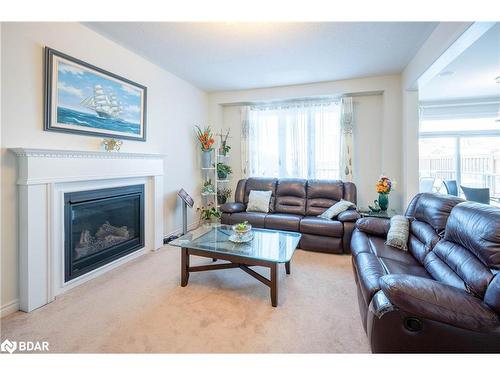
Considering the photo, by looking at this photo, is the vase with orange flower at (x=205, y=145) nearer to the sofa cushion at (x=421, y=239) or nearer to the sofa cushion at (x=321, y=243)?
the sofa cushion at (x=321, y=243)

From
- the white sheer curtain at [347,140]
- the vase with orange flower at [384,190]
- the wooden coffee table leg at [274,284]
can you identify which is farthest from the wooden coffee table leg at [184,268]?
the white sheer curtain at [347,140]

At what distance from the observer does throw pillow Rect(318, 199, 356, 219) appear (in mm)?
3467

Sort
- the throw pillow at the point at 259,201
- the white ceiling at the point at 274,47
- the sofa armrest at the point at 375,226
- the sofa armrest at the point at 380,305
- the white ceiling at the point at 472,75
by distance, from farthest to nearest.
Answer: the throw pillow at the point at 259,201, the white ceiling at the point at 472,75, the sofa armrest at the point at 375,226, the white ceiling at the point at 274,47, the sofa armrest at the point at 380,305

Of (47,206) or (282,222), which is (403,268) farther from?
(47,206)

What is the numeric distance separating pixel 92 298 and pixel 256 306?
59.3 inches

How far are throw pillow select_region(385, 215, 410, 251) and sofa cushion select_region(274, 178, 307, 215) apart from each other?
1575 millimetres

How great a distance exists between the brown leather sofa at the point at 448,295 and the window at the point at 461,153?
4628mm

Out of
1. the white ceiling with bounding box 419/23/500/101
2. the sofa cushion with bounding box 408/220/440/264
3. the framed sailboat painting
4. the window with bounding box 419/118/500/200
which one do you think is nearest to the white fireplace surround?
the framed sailboat painting

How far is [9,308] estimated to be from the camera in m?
1.89

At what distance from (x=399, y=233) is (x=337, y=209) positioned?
1.18 meters

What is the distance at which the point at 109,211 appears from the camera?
2809mm

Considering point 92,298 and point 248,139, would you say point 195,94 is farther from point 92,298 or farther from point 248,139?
point 92,298

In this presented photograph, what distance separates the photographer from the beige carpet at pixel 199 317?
1.58m
